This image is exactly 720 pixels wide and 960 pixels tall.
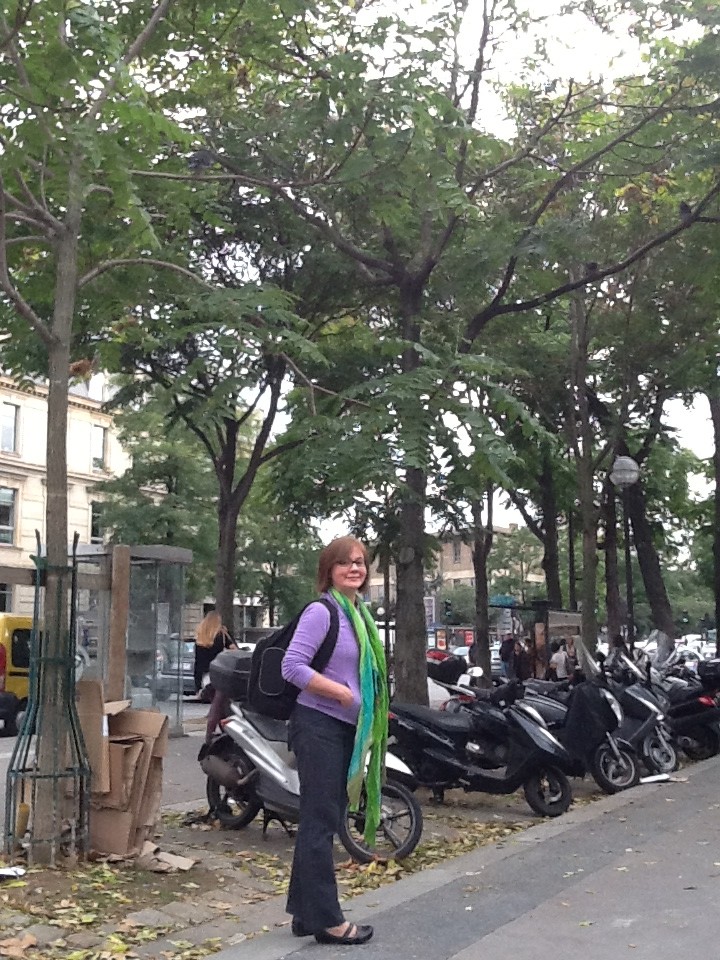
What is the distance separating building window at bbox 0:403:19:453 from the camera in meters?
46.4

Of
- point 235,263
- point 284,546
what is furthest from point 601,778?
point 284,546

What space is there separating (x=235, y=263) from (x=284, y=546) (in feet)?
78.7

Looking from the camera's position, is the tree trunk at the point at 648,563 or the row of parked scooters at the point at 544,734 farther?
the tree trunk at the point at 648,563

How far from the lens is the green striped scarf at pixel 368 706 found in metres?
5.23

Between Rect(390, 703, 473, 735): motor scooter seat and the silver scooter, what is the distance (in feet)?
4.82

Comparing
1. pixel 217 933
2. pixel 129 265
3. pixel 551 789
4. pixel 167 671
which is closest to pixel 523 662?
pixel 167 671

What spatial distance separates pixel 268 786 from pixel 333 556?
256cm

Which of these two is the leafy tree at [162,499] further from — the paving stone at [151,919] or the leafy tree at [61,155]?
the paving stone at [151,919]

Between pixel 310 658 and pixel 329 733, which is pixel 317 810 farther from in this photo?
pixel 310 658

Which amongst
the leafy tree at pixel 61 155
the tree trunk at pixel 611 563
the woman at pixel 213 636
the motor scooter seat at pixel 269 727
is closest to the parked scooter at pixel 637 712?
the motor scooter seat at pixel 269 727

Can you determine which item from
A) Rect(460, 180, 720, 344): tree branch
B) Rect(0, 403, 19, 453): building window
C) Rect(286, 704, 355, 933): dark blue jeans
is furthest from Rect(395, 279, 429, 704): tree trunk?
Rect(0, 403, 19, 453): building window

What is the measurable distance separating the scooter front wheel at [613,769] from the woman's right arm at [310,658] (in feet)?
18.8

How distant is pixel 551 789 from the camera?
9344mm

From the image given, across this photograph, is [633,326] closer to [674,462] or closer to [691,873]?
Answer: [674,462]
